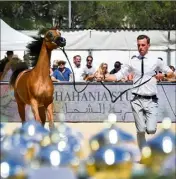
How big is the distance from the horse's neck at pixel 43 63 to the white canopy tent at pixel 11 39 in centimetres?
906

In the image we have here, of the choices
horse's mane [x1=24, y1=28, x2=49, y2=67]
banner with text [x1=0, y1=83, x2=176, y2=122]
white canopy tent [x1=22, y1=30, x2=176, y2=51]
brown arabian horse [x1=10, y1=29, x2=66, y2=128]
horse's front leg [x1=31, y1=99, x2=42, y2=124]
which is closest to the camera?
horse's front leg [x1=31, y1=99, x2=42, y2=124]

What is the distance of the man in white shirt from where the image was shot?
29.4 ft

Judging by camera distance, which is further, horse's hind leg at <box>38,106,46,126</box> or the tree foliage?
the tree foliage

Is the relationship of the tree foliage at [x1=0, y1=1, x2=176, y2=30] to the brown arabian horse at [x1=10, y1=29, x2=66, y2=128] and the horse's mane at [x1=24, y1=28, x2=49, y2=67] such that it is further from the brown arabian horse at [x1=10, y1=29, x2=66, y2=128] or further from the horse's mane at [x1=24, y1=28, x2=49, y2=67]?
the brown arabian horse at [x1=10, y1=29, x2=66, y2=128]

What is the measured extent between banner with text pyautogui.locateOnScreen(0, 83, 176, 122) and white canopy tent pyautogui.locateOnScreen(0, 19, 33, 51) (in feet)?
17.7

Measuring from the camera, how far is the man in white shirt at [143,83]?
897 centimetres

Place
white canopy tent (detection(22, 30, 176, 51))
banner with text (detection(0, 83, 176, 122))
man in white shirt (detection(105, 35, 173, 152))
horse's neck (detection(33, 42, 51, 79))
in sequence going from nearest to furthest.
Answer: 1. man in white shirt (detection(105, 35, 173, 152))
2. horse's neck (detection(33, 42, 51, 79))
3. banner with text (detection(0, 83, 176, 122))
4. white canopy tent (detection(22, 30, 176, 51))

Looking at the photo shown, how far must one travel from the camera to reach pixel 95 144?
3.02 meters

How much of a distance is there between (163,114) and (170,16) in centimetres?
2461

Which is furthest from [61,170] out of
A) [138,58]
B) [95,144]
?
[138,58]

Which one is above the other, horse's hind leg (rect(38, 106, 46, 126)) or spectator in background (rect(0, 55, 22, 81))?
spectator in background (rect(0, 55, 22, 81))

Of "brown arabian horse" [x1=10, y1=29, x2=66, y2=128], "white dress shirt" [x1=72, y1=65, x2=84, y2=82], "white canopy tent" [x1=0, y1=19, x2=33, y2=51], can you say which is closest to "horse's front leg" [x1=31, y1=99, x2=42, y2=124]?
"brown arabian horse" [x1=10, y1=29, x2=66, y2=128]

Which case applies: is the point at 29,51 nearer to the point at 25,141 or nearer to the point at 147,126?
the point at 147,126

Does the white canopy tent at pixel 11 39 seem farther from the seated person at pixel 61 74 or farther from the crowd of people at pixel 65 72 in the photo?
the seated person at pixel 61 74
